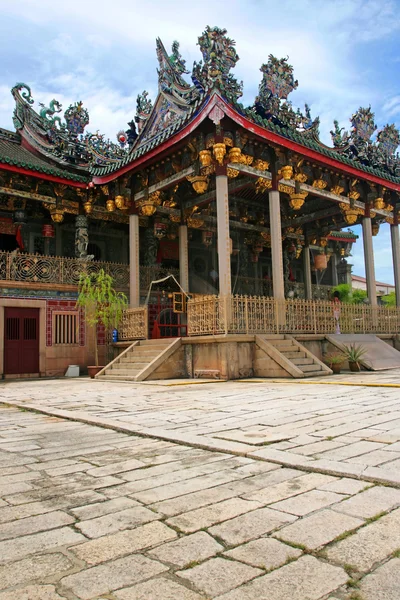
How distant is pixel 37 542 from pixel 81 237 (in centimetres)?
1490

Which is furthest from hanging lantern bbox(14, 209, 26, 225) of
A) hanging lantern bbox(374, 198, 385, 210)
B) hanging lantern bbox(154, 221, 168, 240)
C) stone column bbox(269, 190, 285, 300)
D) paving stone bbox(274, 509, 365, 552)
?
paving stone bbox(274, 509, 365, 552)

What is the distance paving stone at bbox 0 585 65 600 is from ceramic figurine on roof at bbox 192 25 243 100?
1156cm

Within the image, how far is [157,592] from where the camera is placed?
5.98 feet

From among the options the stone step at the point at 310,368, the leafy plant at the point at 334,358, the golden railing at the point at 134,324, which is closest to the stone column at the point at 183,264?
the golden railing at the point at 134,324

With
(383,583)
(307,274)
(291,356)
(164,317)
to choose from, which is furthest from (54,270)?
(383,583)

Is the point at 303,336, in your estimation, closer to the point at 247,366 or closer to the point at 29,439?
the point at 247,366

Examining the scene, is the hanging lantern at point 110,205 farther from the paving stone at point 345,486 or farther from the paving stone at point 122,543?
the paving stone at point 122,543

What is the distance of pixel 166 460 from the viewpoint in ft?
12.4

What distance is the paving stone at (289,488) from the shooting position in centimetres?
283

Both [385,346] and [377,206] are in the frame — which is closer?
[385,346]

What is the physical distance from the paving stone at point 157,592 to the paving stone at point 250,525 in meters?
0.43

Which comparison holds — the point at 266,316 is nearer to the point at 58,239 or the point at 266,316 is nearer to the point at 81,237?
the point at 81,237

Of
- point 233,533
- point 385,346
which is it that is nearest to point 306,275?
point 385,346

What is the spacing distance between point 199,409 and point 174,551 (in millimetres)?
4319
